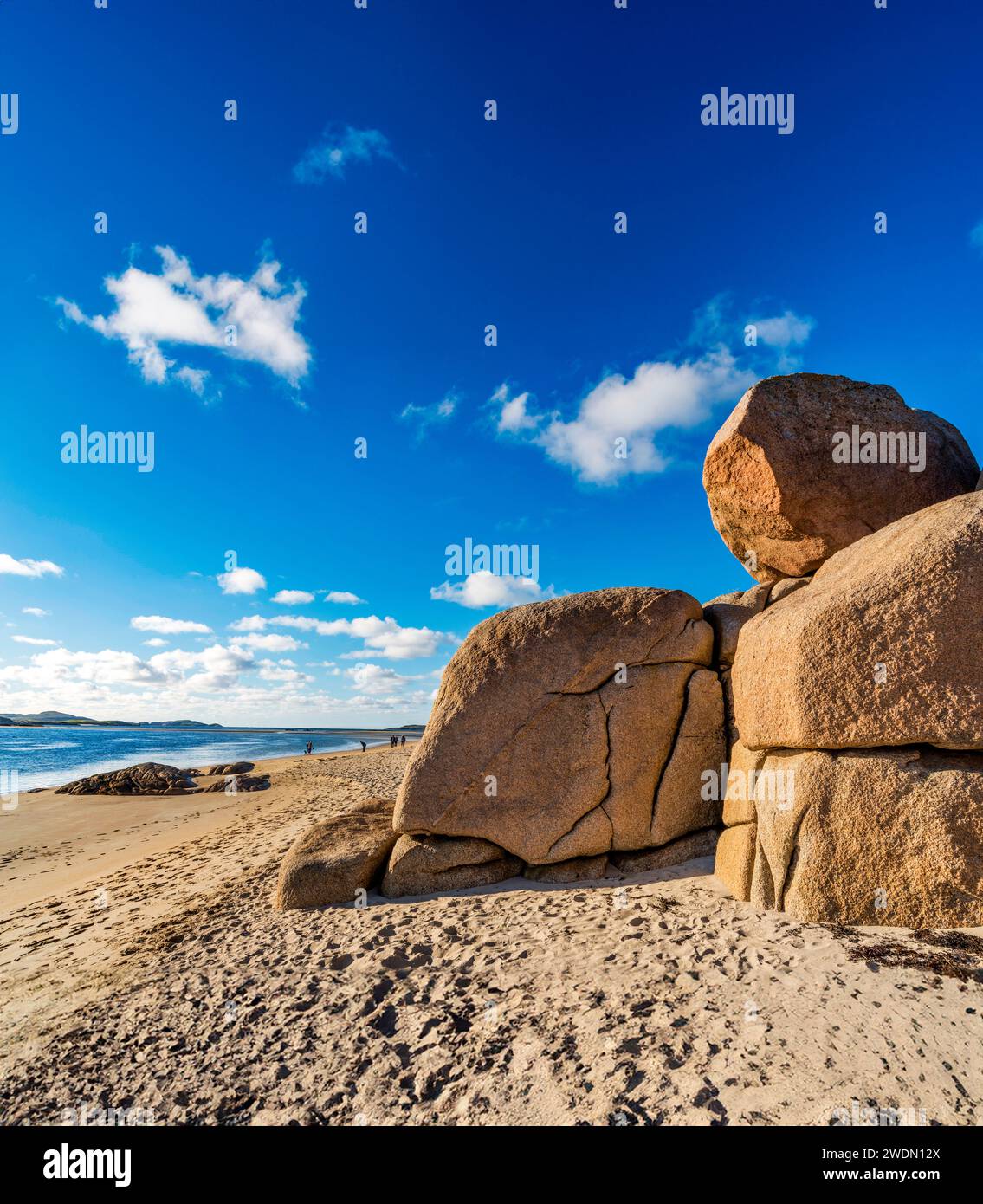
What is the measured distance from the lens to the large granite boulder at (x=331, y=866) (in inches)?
333

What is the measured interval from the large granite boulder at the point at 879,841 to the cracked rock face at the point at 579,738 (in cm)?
208

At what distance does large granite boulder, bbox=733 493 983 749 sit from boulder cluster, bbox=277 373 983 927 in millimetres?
29

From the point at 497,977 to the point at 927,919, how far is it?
427 centimetres

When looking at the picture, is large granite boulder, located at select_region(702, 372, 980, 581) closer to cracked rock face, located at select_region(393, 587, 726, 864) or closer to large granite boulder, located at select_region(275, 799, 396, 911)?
cracked rock face, located at select_region(393, 587, 726, 864)

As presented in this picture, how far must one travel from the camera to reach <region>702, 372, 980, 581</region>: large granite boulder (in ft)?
30.2

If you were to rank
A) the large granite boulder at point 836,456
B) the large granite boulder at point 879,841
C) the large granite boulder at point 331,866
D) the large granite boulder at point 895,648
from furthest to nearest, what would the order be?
the large granite boulder at point 836,456 < the large granite boulder at point 331,866 < the large granite boulder at point 895,648 < the large granite boulder at point 879,841

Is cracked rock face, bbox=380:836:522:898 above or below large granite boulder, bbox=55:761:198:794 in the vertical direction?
above

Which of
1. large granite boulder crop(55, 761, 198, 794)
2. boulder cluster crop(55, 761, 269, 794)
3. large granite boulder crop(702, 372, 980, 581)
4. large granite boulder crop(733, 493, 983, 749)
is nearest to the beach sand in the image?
large granite boulder crop(733, 493, 983, 749)

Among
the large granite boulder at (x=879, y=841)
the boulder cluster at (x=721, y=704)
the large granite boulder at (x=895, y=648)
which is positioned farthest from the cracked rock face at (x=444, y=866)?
the large granite boulder at (x=895, y=648)

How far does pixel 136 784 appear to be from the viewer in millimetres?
27344

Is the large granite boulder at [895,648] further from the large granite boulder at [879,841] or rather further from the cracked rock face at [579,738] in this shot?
the cracked rock face at [579,738]

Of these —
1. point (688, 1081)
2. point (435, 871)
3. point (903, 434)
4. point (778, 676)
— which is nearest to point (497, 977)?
point (688, 1081)

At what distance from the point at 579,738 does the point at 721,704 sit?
229 cm

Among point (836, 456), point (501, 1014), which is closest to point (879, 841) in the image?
point (501, 1014)
